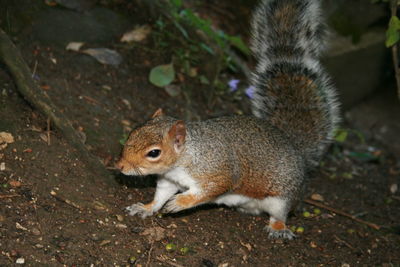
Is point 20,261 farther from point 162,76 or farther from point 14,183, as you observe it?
point 162,76

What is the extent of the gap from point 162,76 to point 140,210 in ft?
4.72

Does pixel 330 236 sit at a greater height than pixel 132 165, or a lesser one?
lesser

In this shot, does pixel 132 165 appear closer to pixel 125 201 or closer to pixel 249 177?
pixel 125 201

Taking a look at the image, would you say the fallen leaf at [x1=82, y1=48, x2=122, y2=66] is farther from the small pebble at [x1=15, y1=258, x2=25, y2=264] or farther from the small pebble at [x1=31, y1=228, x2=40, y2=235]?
the small pebble at [x1=15, y1=258, x2=25, y2=264]

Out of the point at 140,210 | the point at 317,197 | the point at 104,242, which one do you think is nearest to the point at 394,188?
the point at 317,197

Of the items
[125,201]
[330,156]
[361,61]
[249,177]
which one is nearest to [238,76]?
[330,156]

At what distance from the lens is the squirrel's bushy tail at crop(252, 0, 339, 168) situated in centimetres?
361

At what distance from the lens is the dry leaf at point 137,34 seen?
4391 mm

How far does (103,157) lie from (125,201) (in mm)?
345

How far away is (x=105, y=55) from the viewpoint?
414cm

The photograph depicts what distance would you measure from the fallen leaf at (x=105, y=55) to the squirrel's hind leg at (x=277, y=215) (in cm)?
166

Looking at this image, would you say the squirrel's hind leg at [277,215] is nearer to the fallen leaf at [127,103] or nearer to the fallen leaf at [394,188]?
the fallen leaf at [127,103]

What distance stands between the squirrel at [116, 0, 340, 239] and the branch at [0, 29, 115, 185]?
349 millimetres

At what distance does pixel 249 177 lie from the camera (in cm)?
329
